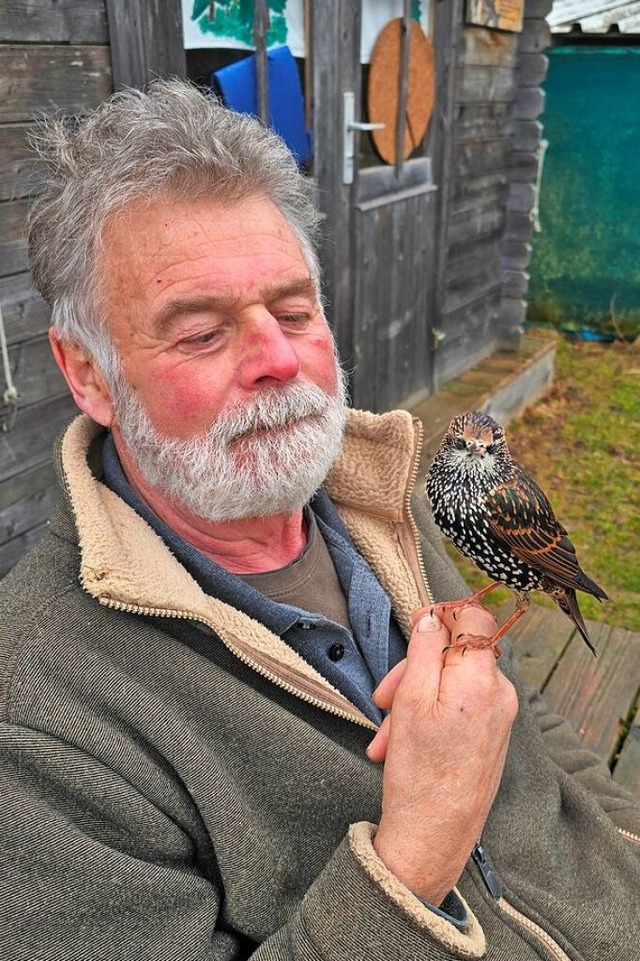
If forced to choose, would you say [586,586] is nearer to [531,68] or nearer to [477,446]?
[477,446]

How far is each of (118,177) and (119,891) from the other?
4.37ft

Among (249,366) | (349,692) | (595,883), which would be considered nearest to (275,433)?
(249,366)

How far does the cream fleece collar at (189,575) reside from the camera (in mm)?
1465

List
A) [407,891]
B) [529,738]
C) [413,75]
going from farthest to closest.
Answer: [413,75]
[529,738]
[407,891]

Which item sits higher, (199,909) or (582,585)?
(582,585)

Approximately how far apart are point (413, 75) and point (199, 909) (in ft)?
17.7

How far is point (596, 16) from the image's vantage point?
8773 mm

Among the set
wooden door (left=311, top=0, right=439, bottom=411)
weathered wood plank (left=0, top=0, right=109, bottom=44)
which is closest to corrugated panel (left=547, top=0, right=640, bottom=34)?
wooden door (left=311, top=0, right=439, bottom=411)

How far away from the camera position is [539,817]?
73.4 inches

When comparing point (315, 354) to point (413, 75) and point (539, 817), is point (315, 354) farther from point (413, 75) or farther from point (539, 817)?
point (413, 75)

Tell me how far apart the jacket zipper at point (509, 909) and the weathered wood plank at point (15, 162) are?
2582 millimetres

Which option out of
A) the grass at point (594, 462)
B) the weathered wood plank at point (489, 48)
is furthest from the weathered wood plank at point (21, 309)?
the weathered wood plank at point (489, 48)

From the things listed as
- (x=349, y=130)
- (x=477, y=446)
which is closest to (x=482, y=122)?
(x=349, y=130)

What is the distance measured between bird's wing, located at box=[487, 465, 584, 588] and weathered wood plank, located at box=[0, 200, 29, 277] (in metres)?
2.19
